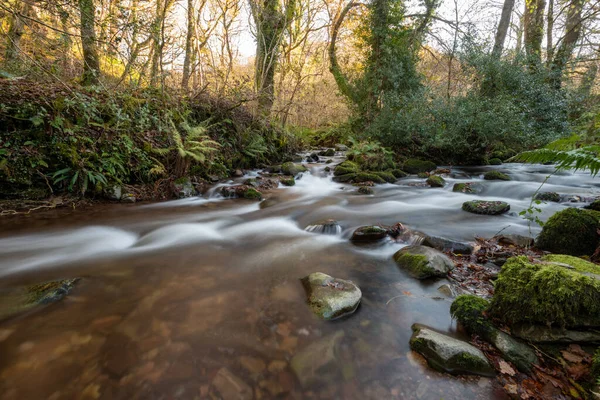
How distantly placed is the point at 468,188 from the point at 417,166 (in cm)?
318

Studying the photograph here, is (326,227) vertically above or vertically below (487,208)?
below

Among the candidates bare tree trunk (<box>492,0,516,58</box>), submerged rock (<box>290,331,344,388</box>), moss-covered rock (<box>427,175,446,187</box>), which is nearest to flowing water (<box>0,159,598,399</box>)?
submerged rock (<box>290,331,344,388</box>)

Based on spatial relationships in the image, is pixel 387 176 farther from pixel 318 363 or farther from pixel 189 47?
pixel 318 363

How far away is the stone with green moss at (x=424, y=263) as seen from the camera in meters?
3.17

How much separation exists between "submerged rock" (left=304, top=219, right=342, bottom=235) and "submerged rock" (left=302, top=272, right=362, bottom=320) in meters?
1.73

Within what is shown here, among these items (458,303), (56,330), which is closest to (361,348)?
(458,303)

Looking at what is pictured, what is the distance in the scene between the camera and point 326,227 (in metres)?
4.86

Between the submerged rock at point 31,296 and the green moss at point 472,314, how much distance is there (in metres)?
3.57

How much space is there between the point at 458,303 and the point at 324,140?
59.0 ft

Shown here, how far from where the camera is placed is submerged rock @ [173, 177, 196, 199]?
→ 667 centimetres

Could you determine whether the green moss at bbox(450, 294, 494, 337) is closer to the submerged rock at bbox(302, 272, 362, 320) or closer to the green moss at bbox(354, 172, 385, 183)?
the submerged rock at bbox(302, 272, 362, 320)

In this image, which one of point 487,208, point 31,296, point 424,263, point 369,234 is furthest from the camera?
point 487,208

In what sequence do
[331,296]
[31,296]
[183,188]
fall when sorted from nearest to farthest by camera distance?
[31,296] < [331,296] < [183,188]

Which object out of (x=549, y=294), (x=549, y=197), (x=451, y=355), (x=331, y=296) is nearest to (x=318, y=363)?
(x=331, y=296)
